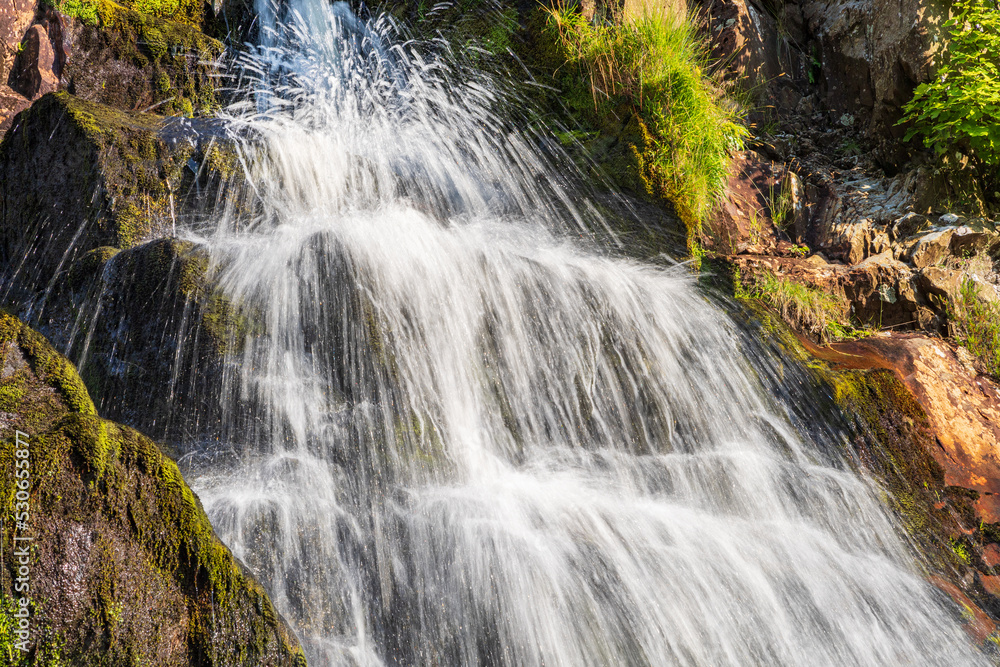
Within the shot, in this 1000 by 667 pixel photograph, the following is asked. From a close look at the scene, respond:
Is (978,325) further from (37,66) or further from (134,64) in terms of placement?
(37,66)

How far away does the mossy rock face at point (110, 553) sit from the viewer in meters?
1.64

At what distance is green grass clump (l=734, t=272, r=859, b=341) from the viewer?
4.56m

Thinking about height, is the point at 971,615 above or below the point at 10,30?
below

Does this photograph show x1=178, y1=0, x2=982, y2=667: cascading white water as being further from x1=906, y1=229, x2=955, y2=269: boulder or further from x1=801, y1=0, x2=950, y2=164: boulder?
x1=801, y1=0, x2=950, y2=164: boulder

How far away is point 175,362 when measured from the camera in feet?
10.3

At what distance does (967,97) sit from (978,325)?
1769 mm

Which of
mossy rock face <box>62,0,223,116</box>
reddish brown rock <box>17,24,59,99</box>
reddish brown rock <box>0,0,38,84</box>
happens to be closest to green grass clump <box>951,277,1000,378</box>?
mossy rock face <box>62,0,223,116</box>

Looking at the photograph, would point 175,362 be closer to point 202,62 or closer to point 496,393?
point 496,393

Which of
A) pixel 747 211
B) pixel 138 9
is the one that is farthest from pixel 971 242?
pixel 138 9

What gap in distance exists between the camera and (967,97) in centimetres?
491

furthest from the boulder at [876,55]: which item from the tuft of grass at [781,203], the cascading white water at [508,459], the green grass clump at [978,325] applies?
the cascading white water at [508,459]

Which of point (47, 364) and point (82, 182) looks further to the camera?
point (82, 182)

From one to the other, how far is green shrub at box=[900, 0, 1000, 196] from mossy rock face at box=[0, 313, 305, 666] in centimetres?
580

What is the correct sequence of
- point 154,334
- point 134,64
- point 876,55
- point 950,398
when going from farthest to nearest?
point 876,55 < point 134,64 < point 950,398 < point 154,334
